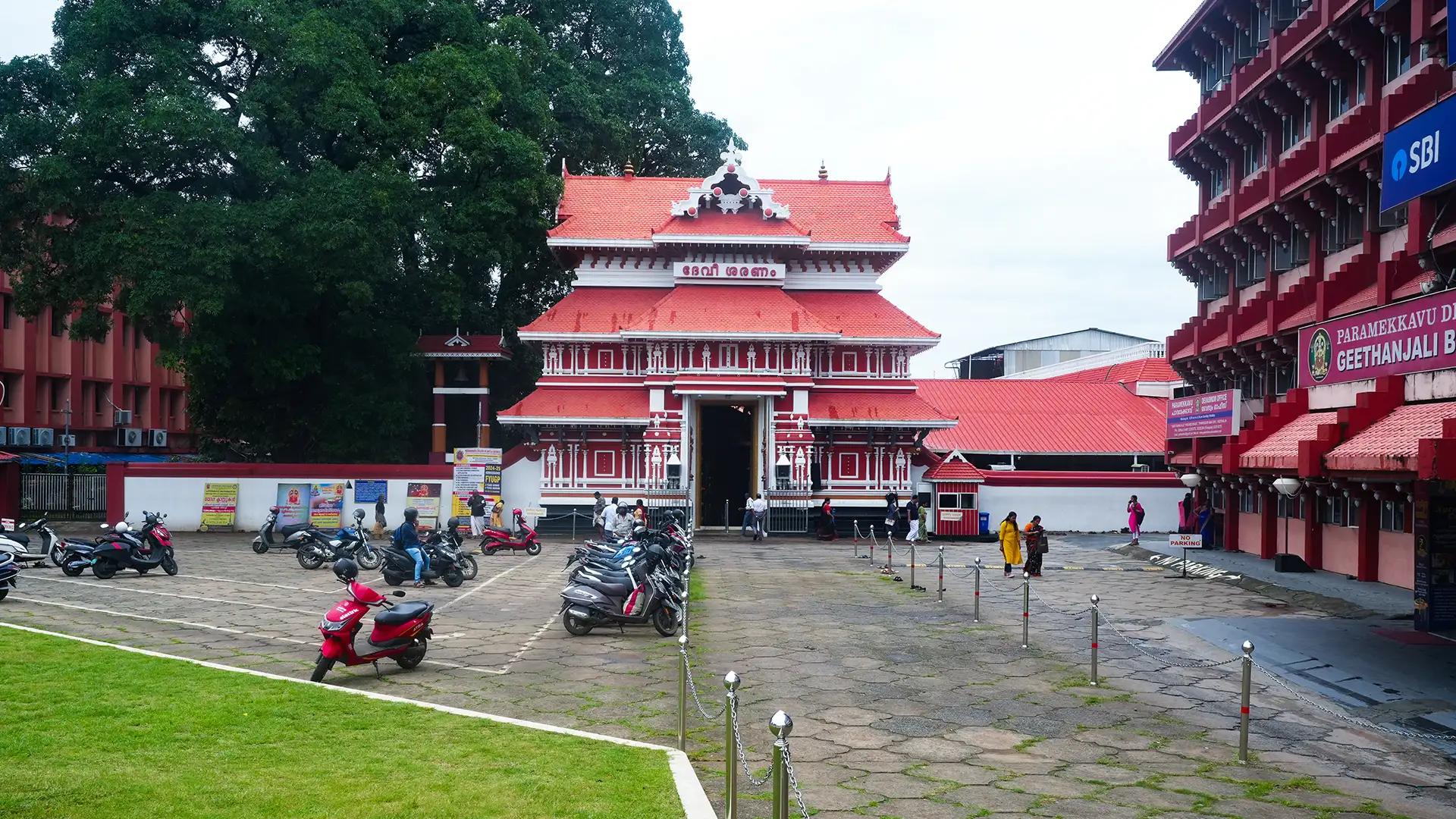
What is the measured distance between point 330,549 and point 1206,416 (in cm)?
1954

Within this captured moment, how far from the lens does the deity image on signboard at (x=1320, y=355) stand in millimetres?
12758

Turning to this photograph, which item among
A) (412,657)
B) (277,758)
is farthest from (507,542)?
(277,758)

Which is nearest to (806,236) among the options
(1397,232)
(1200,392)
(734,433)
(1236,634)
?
(734,433)

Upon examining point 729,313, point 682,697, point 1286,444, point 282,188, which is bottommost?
point 682,697

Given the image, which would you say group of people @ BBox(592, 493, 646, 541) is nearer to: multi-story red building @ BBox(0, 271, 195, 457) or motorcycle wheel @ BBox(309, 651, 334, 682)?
motorcycle wheel @ BBox(309, 651, 334, 682)

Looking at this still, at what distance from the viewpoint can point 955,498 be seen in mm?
34625

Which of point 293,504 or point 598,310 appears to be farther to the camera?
point 598,310

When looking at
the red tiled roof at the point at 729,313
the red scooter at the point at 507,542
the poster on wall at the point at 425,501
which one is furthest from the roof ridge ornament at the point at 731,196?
the red scooter at the point at 507,542

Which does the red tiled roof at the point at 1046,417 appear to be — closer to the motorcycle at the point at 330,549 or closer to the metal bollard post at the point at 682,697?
the motorcycle at the point at 330,549

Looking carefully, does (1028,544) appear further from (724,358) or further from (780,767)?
(780,767)

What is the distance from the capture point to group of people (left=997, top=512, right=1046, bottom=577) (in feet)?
71.7

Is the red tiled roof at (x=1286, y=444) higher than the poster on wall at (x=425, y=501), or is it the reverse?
the red tiled roof at (x=1286, y=444)

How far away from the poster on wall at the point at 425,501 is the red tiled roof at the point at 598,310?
5.63m

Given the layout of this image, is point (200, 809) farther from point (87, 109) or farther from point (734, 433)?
point (734, 433)
